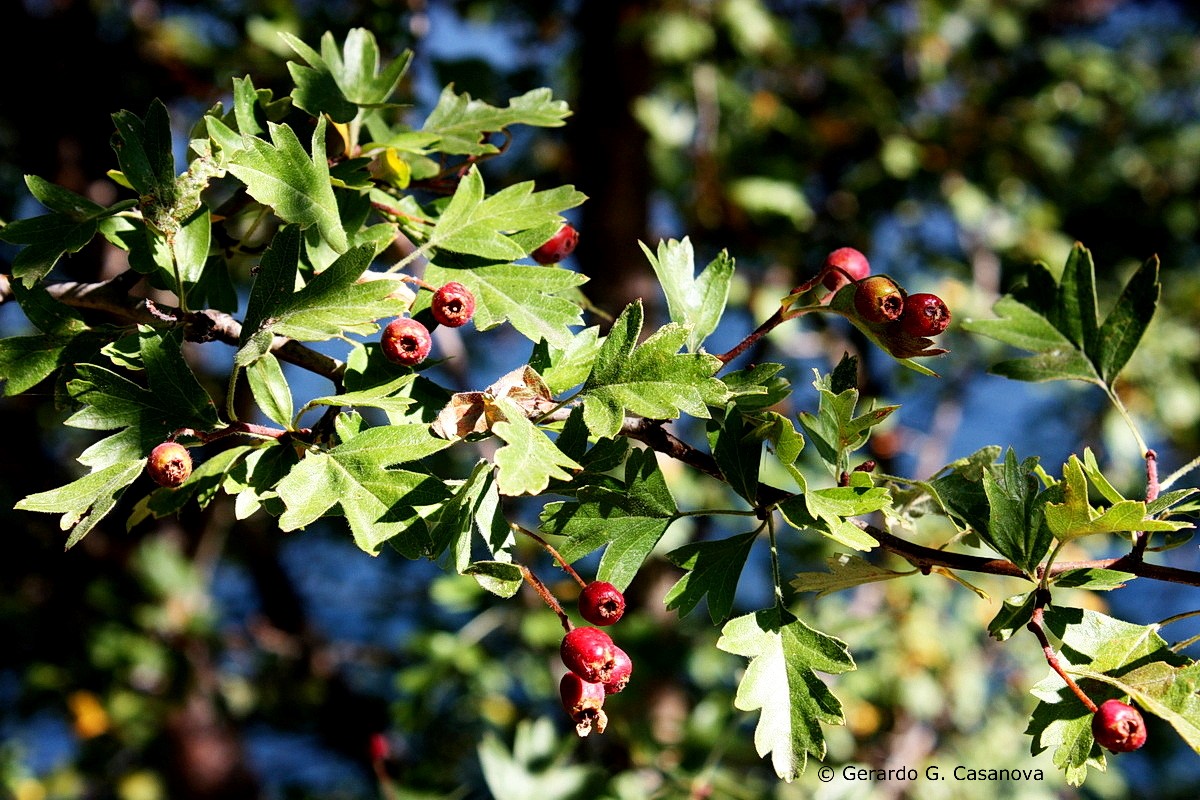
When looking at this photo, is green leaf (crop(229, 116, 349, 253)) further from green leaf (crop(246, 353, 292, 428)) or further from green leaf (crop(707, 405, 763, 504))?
green leaf (crop(707, 405, 763, 504))

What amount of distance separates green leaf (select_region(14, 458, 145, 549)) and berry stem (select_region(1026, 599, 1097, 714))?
67cm

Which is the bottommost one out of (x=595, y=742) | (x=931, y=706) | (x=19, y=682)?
(x=19, y=682)

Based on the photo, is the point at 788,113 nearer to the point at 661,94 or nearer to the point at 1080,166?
the point at 661,94

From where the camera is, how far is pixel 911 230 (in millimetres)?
3418

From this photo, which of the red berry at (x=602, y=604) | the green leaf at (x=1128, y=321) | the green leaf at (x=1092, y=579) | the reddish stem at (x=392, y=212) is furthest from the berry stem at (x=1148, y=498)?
the reddish stem at (x=392, y=212)

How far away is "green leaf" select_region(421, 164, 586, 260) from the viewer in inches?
32.3

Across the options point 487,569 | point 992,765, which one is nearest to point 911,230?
point 992,765

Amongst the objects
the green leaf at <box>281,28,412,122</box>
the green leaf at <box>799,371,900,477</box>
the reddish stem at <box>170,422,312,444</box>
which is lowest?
the green leaf at <box>799,371,900,477</box>

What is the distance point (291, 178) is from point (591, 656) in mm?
429

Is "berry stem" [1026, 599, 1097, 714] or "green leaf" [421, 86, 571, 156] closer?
"berry stem" [1026, 599, 1097, 714]

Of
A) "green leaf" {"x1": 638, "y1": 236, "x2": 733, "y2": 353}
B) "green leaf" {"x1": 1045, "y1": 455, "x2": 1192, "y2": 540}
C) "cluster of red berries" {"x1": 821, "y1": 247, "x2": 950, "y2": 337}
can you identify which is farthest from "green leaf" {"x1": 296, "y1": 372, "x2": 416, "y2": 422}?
"green leaf" {"x1": 1045, "y1": 455, "x2": 1192, "y2": 540}

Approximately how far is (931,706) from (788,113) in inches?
69.7

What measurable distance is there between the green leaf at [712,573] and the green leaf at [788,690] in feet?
0.09

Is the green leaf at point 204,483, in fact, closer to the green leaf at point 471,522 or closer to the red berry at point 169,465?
the red berry at point 169,465
